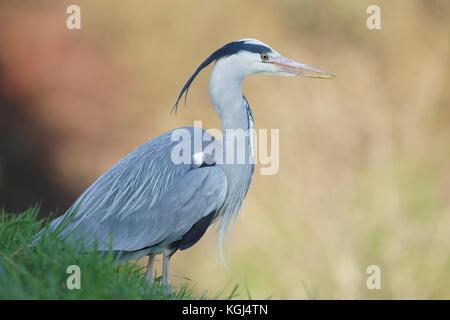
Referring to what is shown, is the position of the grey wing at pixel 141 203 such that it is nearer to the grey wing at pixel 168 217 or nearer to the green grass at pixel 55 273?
the grey wing at pixel 168 217

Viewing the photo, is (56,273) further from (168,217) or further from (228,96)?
(228,96)

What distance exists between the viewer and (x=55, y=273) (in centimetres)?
199

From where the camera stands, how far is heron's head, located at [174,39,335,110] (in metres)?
2.83

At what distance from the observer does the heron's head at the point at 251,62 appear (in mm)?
2830

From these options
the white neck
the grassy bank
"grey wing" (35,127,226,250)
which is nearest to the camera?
the grassy bank

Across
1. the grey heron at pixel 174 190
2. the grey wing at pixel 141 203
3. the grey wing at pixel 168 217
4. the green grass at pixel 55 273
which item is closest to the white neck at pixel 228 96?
the grey heron at pixel 174 190

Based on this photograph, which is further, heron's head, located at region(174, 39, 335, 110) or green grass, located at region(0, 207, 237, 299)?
heron's head, located at region(174, 39, 335, 110)

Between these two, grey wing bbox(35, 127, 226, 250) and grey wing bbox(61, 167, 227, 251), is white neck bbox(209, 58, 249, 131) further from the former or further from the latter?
grey wing bbox(61, 167, 227, 251)

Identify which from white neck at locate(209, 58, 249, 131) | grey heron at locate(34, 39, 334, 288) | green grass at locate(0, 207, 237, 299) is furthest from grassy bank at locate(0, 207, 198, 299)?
white neck at locate(209, 58, 249, 131)

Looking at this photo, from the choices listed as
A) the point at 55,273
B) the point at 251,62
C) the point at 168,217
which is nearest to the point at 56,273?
the point at 55,273

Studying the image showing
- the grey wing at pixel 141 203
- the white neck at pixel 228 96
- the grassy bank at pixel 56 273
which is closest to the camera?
the grassy bank at pixel 56 273

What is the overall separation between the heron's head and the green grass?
100cm

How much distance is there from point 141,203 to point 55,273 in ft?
2.54

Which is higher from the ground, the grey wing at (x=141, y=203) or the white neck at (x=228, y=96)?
the white neck at (x=228, y=96)
